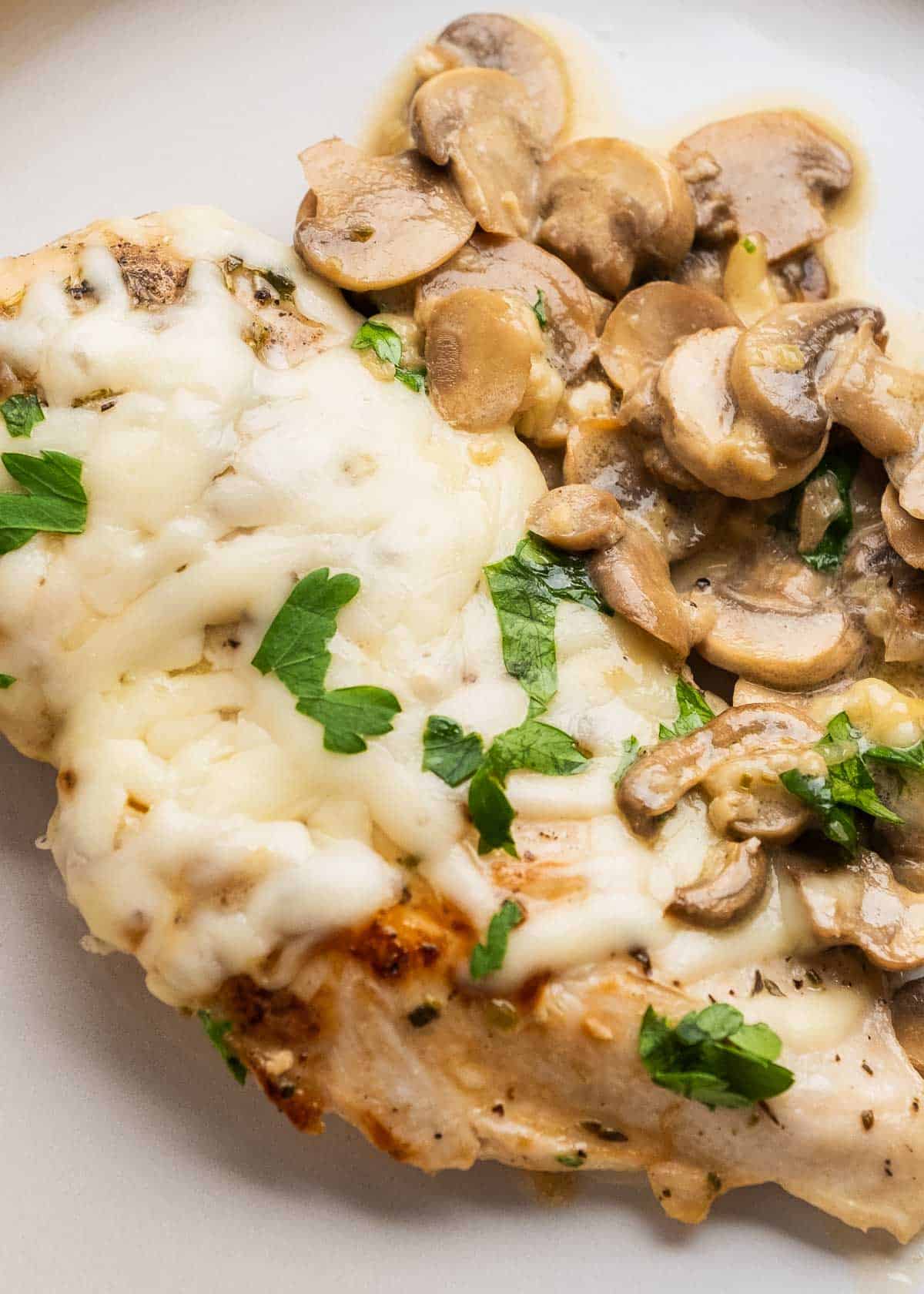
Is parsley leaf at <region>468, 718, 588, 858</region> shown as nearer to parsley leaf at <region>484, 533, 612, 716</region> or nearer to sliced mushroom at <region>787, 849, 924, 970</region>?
parsley leaf at <region>484, 533, 612, 716</region>

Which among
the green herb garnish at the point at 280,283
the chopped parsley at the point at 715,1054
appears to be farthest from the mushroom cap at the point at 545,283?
the chopped parsley at the point at 715,1054

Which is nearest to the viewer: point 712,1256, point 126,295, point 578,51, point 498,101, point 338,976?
point 338,976

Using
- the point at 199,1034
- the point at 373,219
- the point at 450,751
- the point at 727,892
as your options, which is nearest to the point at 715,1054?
the point at 727,892

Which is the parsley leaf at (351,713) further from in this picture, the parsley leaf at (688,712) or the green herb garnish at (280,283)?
the green herb garnish at (280,283)

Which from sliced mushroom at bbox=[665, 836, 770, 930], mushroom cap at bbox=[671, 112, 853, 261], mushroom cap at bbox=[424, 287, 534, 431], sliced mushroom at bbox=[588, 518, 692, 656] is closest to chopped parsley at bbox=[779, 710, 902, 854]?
sliced mushroom at bbox=[665, 836, 770, 930]

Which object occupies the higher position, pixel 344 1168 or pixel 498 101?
pixel 498 101

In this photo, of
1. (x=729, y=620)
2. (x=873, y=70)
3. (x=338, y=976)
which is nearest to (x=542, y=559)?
(x=729, y=620)

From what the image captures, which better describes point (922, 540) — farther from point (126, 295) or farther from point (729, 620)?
point (126, 295)
